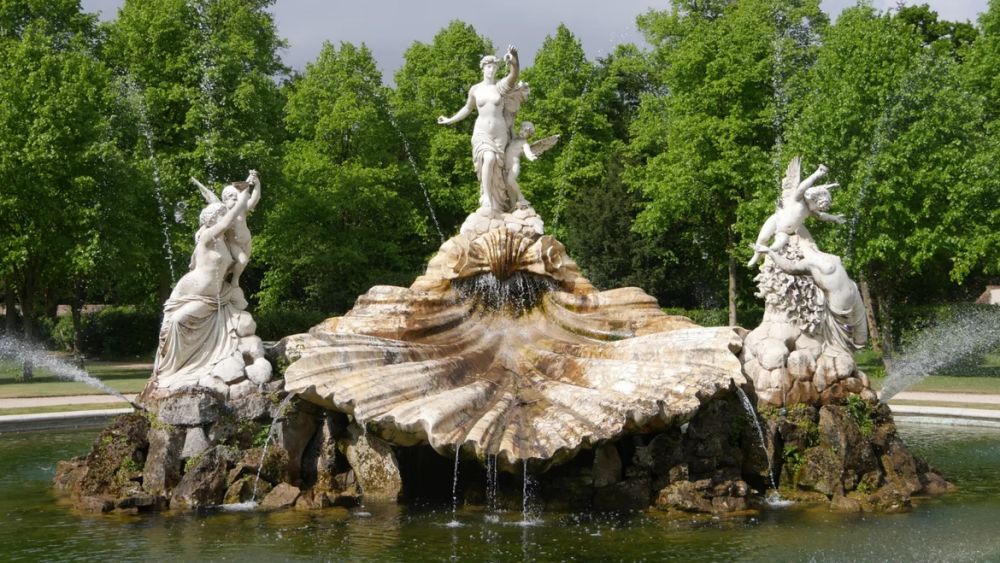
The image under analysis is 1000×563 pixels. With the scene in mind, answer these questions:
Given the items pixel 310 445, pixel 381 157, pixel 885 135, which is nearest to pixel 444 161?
pixel 381 157

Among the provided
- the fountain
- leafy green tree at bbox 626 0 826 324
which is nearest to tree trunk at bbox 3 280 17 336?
leafy green tree at bbox 626 0 826 324

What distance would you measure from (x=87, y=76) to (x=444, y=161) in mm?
13322

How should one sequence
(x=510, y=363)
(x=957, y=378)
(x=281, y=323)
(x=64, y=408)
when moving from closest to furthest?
(x=510, y=363)
(x=64, y=408)
(x=957, y=378)
(x=281, y=323)

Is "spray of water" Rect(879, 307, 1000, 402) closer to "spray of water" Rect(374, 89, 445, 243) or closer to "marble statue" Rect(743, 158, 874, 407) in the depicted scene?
"spray of water" Rect(374, 89, 445, 243)

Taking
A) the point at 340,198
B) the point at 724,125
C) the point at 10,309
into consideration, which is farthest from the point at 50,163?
the point at 724,125

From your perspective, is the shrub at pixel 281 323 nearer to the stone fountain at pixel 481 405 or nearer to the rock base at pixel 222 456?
the stone fountain at pixel 481 405

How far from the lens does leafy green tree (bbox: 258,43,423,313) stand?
3903 centimetres

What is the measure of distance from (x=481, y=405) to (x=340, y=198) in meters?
26.5

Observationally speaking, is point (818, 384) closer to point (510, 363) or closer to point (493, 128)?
point (510, 363)

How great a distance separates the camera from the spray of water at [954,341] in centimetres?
3166

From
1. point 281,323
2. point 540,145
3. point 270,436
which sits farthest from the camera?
point 281,323

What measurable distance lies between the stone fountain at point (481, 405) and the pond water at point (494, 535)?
534mm

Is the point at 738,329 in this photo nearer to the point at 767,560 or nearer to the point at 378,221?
the point at 767,560

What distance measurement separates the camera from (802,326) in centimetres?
1498
